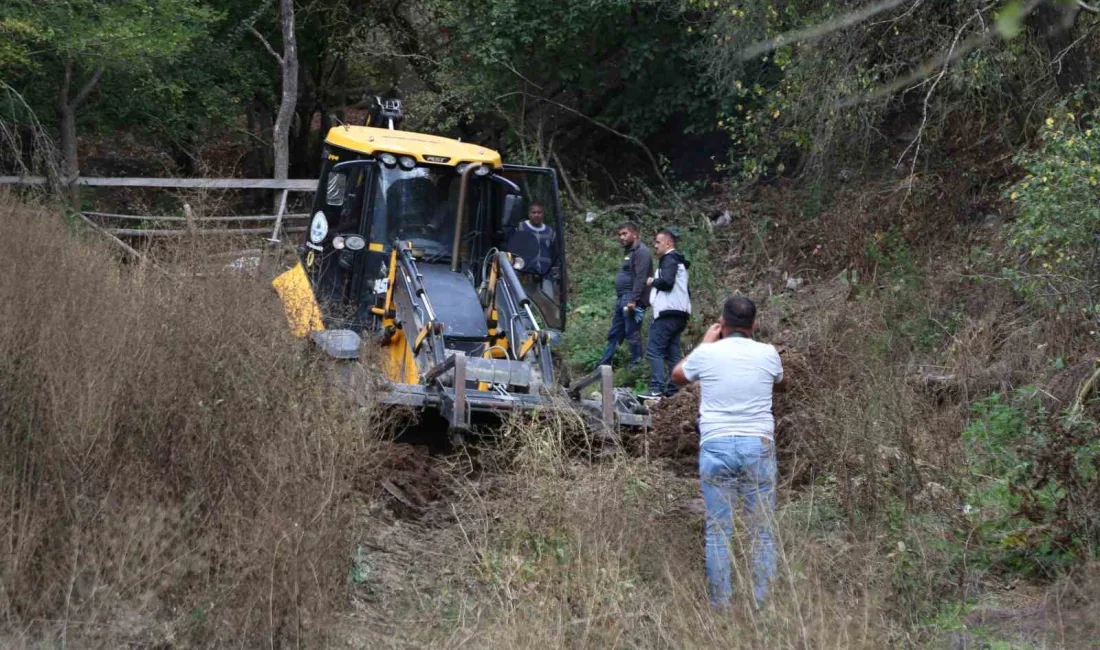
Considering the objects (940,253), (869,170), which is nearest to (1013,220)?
(940,253)

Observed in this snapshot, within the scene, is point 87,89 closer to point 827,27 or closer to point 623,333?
point 623,333

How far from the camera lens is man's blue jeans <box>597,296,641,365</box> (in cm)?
1284

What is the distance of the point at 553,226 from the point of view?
1152 cm

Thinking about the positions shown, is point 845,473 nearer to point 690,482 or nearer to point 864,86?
point 690,482

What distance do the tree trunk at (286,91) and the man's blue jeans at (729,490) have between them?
15666 millimetres

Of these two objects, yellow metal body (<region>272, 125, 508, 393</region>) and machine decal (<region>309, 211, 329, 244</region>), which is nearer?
yellow metal body (<region>272, 125, 508, 393</region>)

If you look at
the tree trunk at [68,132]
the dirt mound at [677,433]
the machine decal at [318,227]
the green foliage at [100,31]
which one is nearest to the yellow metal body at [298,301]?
the machine decal at [318,227]

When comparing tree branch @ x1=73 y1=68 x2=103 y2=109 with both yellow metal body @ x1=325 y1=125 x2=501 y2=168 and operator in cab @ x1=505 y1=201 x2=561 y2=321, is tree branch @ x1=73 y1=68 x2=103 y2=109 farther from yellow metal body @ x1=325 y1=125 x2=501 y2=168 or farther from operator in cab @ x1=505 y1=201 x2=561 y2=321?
operator in cab @ x1=505 y1=201 x2=561 y2=321

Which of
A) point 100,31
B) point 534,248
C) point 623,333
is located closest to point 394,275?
point 534,248

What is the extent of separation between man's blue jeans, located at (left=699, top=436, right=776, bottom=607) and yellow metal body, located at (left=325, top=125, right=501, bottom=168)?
194 inches

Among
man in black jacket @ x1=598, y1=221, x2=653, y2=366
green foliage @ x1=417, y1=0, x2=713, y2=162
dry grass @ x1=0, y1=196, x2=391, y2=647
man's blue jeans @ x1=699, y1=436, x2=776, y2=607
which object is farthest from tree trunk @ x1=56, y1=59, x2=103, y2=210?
man's blue jeans @ x1=699, y1=436, x2=776, y2=607

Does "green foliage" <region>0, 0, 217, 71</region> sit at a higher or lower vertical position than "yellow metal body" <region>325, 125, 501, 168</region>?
higher

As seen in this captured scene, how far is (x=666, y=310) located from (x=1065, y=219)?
384 cm

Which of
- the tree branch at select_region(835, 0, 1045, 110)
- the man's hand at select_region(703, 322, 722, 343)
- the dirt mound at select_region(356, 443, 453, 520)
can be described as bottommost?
the dirt mound at select_region(356, 443, 453, 520)
